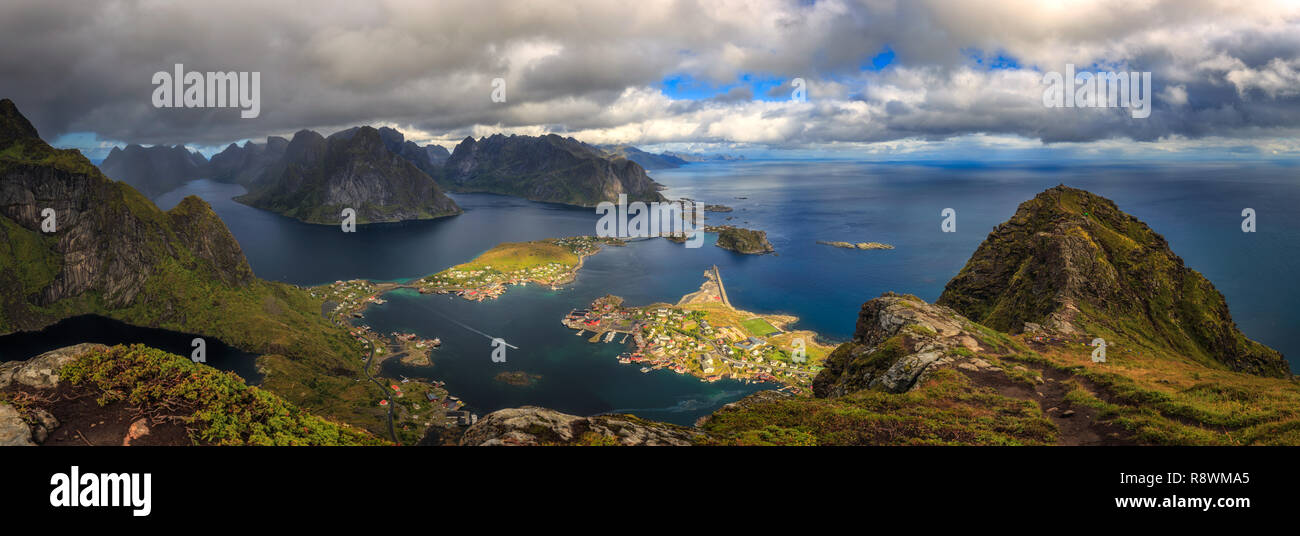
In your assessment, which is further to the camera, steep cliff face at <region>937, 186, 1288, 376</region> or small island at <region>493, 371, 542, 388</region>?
small island at <region>493, 371, 542, 388</region>

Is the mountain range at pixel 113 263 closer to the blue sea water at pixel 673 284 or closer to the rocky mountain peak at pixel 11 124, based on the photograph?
the rocky mountain peak at pixel 11 124

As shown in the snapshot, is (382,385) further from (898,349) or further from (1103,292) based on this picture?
(1103,292)

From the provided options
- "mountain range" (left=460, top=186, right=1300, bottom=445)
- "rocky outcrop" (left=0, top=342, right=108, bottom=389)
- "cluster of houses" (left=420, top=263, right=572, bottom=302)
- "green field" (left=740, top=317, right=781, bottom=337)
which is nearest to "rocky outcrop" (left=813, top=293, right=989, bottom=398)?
"mountain range" (left=460, top=186, right=1300, bottom=445)

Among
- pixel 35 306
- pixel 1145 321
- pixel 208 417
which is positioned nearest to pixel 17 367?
pixel 208 417

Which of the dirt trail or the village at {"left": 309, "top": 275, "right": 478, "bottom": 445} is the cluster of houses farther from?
the dirt trail

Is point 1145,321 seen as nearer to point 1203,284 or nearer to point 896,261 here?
point 1203,284

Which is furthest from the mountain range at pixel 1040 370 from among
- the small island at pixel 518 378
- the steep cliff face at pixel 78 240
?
the steep cliff face at pixel 78 240
